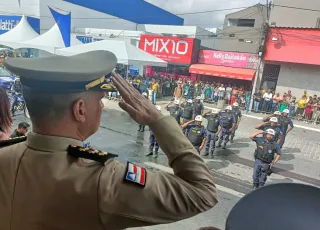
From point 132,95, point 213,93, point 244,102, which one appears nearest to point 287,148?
point 244,102

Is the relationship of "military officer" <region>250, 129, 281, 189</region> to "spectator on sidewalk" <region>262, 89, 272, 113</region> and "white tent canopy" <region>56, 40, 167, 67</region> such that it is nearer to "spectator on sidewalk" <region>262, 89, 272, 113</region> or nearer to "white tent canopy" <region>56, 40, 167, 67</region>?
"white tent canopy" <region>56, 40, 167, 67</region>

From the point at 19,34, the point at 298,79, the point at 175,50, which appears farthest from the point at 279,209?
the point at 19,34

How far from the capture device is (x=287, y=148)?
998cm

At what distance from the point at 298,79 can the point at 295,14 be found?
4159 mm

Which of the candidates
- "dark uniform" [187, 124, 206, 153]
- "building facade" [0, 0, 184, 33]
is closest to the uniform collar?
"dark uniform" [187, 124, 206, 153]

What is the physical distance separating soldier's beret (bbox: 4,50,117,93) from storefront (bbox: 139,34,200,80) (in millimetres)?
19379

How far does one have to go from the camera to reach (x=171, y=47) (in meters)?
20.7

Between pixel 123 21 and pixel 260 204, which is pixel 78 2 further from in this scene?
pixel 260 204

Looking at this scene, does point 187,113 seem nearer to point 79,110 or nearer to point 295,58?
point 79,110

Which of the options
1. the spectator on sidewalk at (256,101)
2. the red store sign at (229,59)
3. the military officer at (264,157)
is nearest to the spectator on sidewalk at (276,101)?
the spectator on sidewalk at (256,101)

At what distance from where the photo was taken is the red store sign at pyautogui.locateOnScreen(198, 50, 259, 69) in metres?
18.6

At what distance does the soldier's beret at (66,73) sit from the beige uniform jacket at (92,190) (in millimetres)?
202

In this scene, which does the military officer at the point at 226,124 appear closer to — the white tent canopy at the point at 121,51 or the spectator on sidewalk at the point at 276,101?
the white tent canopy at the point at 121,51

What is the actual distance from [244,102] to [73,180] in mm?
17150
